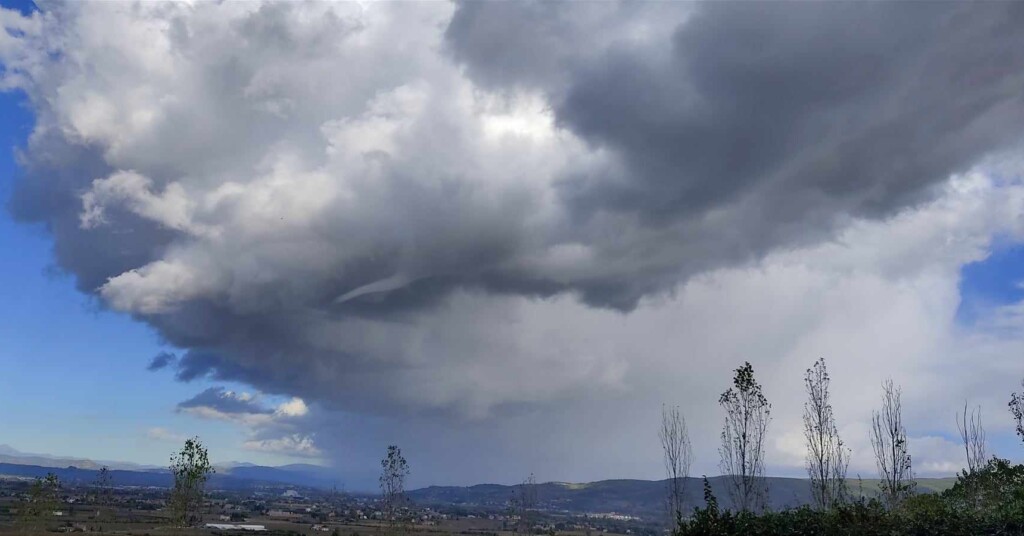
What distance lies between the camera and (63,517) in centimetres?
11088

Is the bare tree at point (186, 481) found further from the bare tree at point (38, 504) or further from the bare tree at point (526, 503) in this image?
the bare tree at point (526, 503)

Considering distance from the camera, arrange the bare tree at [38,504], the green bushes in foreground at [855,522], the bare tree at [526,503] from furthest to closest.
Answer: the bare tree at [526,503] < the bare tree at [38,504] < the green bushes in foreground at [855,522]

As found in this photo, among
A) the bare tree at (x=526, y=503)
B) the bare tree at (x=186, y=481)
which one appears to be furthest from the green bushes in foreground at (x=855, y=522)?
the bare tree at (x=526, y=503)

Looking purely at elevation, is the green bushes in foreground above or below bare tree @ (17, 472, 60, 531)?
above

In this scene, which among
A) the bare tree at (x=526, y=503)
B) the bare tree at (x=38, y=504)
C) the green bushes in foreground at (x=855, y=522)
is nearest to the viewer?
the green bushes in foreground at (x=855, y=522)

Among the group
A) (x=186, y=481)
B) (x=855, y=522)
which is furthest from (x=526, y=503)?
(x=855, y=522)

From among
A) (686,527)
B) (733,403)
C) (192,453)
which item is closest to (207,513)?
(192,453)

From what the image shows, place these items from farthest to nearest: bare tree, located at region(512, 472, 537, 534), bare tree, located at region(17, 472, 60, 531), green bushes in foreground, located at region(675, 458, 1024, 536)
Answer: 1. bare tree, located at region(512, 472, 537, 534)
2. bare tree, located at region(17, 472, 60, 531)
3. green bushes in foreground, located at region(675, 458, 1024, 536)

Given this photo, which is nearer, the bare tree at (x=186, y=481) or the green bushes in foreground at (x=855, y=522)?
the green bushes in foreground at (x=855, y=522)

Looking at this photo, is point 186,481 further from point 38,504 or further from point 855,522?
point 855,522

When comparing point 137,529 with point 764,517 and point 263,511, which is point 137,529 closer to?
point 263,511

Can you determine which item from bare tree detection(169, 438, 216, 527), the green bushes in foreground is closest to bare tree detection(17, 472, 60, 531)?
bare tree detection(169, 438, 216, 527)

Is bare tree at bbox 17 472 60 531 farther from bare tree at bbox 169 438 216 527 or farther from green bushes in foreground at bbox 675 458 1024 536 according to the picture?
green bushes in foreground at bbox 675 458 1024 536

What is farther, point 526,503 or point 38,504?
point 526,503
